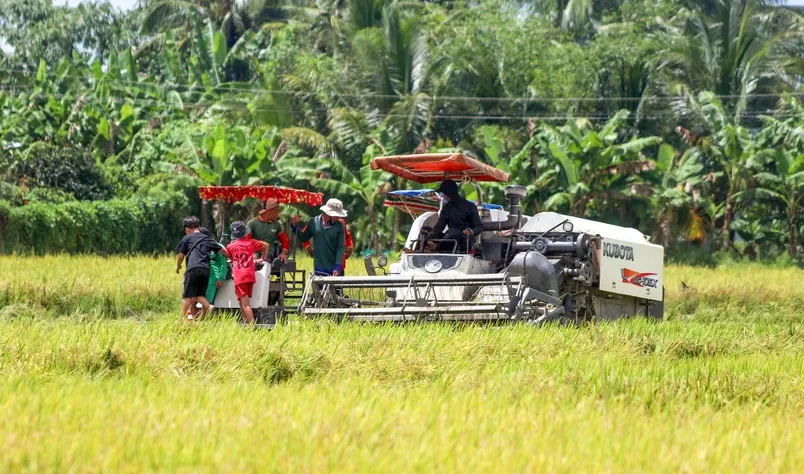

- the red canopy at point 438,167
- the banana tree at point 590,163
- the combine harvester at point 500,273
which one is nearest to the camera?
the combine harvester at point 500,273

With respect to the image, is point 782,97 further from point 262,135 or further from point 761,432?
point 761,432

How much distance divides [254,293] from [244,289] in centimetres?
23

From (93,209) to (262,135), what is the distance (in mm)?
5251

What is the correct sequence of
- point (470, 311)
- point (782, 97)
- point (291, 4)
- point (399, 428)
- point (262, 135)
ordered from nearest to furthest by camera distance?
1. point (399, 428)
2. point (470, 311)
3. point (262, 135)
4. point (782, 97)
5. point (291, 4)

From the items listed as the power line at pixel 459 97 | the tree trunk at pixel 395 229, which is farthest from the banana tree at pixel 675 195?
the tree trunk at pixel 395 229

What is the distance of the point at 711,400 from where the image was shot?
8398mm

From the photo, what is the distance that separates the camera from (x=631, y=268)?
15906 mm

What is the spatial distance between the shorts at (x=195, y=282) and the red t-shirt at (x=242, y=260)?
0.33 metres

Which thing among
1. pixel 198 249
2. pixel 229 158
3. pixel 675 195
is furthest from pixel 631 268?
pixel 675 195

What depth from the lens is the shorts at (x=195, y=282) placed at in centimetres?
1392

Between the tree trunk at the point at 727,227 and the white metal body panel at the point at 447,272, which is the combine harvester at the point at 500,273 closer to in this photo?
the white metal body panel at the point at 447,272

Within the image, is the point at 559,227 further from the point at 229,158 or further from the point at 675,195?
the point at 675,195

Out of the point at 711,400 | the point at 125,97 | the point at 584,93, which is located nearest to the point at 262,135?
the point at 125,97

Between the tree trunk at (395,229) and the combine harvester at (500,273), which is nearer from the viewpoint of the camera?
the combine harvester at (500,273)
